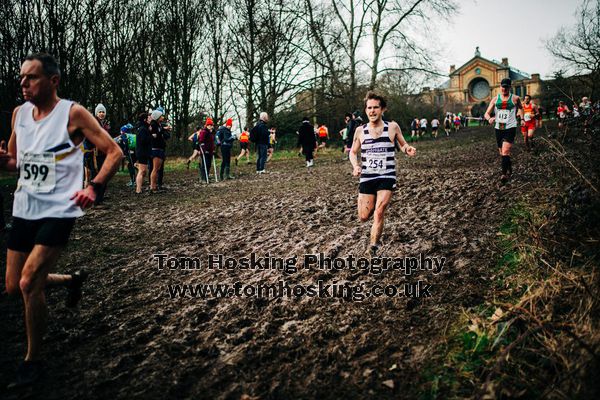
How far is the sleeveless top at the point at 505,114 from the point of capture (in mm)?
9250

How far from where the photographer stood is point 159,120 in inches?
454

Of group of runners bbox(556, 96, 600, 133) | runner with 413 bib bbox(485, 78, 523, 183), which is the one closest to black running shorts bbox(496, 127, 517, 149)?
runner with 413 bib bbox(485, 78, 523, 183)

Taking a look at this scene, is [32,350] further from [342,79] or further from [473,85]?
[473,85]

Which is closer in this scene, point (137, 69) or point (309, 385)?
point (309, 385)

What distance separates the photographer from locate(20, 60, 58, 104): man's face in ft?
10.2

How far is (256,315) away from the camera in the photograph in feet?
13.2

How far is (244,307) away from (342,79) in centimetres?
2912

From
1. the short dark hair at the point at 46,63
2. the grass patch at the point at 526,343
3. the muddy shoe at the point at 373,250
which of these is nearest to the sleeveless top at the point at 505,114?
the muddy shoe at the point at 373,250

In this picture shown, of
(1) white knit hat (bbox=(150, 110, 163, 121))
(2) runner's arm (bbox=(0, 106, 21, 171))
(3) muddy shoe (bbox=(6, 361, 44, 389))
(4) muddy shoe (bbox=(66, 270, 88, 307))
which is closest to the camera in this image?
(3) muddy shoe (bbox=(6, 361, 44, 389))

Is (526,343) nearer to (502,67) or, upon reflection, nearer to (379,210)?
(379,210)

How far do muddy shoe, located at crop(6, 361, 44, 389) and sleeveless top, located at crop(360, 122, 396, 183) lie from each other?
3.92 meters

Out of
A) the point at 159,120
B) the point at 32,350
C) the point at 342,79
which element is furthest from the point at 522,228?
the point at 342,79

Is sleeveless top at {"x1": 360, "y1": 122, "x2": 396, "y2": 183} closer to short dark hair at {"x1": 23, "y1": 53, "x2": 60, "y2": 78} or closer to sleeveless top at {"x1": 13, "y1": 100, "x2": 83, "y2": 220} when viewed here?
sleeveless top at {"x1": 13, "y1": 100, "x2": 83, "y2": 220}

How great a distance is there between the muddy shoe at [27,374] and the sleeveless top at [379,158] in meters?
3.92
